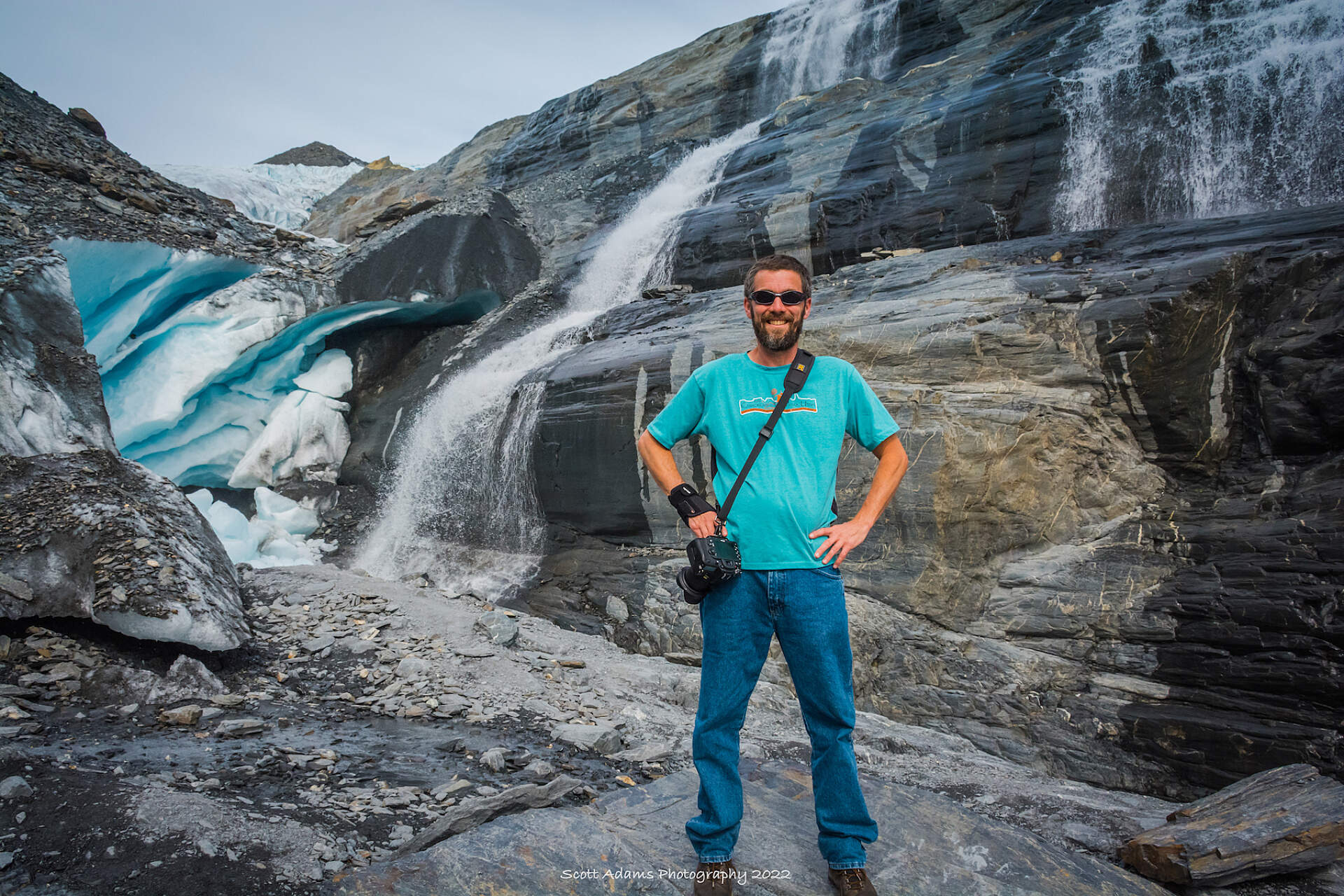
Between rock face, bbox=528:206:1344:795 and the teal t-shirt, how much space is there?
11.7 ft

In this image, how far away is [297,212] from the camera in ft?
77.8

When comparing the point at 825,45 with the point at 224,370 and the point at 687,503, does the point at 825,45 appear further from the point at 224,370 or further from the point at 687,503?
the point at 687,503

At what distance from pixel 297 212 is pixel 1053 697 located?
2537 cm

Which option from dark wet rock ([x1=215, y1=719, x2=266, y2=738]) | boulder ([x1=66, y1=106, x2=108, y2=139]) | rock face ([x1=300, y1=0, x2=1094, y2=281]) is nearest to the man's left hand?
dark wet rock ([x1=215, y1=719, x2=266, y2=738])

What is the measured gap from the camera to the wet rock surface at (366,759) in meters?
2.36

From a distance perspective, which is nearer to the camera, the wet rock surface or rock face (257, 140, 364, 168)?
the wet rock surface

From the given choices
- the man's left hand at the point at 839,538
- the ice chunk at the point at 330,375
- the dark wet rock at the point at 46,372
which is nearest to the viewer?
the man's left hand at the point at 839,538

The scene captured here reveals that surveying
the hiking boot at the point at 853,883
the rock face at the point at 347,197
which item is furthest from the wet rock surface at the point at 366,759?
the rock face at the point at 347,197

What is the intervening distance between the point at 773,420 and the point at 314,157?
108 ft

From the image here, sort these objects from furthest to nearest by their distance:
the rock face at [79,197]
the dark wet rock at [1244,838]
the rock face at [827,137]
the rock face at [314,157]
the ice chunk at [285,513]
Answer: the rock face at [314,157] < the ice chunk at [285,513] < the rock face at [827,137] < the rock face at [79,197] < the dark wet rock at [1244,838]

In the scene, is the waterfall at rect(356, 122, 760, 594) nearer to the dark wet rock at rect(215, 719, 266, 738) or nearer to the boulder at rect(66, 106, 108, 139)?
the dark wet rock at rect(215, 719, 266, 738)

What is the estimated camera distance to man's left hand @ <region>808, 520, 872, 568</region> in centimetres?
223

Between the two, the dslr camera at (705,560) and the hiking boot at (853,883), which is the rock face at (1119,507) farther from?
the dslr camera at (705,560)

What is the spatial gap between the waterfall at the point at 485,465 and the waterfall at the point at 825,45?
596 cm
